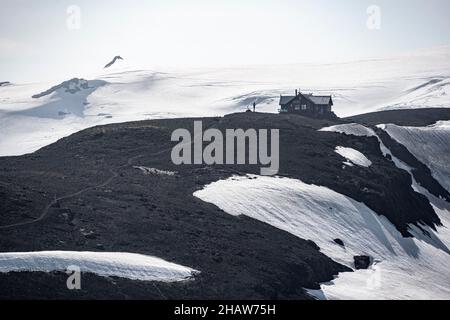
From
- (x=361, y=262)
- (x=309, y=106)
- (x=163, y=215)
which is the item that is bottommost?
(x=361, y=262)

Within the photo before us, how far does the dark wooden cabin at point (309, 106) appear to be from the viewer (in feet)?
422

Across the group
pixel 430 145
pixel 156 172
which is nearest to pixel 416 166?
pixel 430 145

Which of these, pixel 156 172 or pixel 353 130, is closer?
pixel 156 172

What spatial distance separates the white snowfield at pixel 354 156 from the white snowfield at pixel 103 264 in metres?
47.0

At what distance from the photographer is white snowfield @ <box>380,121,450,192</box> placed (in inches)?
4193

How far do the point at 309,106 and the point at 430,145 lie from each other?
25888mm

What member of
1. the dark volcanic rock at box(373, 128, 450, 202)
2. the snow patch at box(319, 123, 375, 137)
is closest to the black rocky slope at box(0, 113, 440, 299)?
the dark volcanic rock at box(373, 128, 450, 202)

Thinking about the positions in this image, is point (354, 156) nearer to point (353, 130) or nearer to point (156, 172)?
point (353, 130)

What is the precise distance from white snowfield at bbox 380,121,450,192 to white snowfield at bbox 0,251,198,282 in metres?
68.7

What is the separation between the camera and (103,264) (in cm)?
4278

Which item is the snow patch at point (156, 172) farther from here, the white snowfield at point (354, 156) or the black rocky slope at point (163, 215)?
the white snowfield at point (354, 156)
